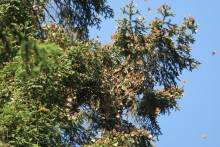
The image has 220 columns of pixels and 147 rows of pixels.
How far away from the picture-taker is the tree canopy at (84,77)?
677cm

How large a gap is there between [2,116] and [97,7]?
6566 mm

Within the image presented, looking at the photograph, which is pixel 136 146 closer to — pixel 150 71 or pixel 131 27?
pixel 150 71

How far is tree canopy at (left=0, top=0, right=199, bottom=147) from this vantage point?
267 inches

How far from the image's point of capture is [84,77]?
9.37 m

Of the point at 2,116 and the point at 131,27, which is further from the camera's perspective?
the point at 131,27

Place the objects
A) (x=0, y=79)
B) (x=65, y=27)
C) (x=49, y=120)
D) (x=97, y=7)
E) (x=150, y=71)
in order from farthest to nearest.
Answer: (x=150, y=71)
(x=97, y=7)
(x=65, y=27)
(x=0, y=79)
(x=49, y=120)

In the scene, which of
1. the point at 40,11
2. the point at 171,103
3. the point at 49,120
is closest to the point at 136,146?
the point at 171,103

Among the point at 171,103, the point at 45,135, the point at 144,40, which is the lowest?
the point at 45,135

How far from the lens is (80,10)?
1199 cm

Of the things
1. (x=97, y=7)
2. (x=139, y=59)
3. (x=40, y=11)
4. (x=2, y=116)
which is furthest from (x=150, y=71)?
(x=2, y=116)

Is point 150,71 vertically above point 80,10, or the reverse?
point 80,10

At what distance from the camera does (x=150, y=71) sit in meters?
12.9

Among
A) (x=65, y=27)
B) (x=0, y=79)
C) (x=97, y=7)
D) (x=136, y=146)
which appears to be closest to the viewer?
(x=0, y=79)

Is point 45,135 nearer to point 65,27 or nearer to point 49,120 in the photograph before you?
point 49,120
